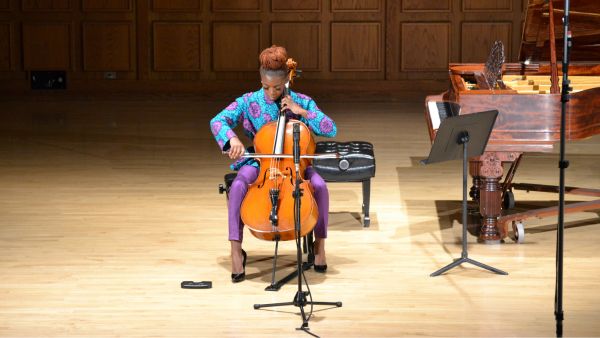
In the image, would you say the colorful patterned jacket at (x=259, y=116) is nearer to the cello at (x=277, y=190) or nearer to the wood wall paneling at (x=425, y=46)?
the cello at (x=277, y=190)

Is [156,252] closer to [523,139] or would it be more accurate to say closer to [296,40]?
[523,139]

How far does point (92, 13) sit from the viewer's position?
12188 mm

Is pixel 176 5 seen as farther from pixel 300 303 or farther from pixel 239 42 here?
pixel 300 303

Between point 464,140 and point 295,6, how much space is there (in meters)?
7.93

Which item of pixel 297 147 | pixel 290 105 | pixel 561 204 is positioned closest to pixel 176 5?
pixel 290 105

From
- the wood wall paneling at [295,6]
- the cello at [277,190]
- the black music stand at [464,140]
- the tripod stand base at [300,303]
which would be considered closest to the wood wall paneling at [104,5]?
the wood wall paneling at [295,6]

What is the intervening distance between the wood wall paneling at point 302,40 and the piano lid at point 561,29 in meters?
6.17

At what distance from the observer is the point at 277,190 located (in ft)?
13.0

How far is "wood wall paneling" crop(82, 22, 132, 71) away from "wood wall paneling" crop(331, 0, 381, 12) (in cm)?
253

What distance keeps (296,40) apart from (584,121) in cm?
758

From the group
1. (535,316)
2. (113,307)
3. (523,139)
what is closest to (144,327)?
(113,307)

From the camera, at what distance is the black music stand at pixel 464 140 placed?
14.5ft

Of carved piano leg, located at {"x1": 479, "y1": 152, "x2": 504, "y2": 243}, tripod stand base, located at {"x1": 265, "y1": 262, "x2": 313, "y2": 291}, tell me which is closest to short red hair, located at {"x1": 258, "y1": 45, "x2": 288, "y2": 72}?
tripod stand base, located at {"x1": 265, "y1": 262, "x2": 313, "y2": 291}

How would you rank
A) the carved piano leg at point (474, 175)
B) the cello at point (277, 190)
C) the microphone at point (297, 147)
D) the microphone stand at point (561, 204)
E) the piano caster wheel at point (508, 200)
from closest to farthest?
1. the microphone stand at point (561, 204)
2. the microphone at point (297, 147)
3. the cello at point (277, 190)
4. the carved piano leg at point (474, 175)
5. the piano caster wheel at point (508, 200)
